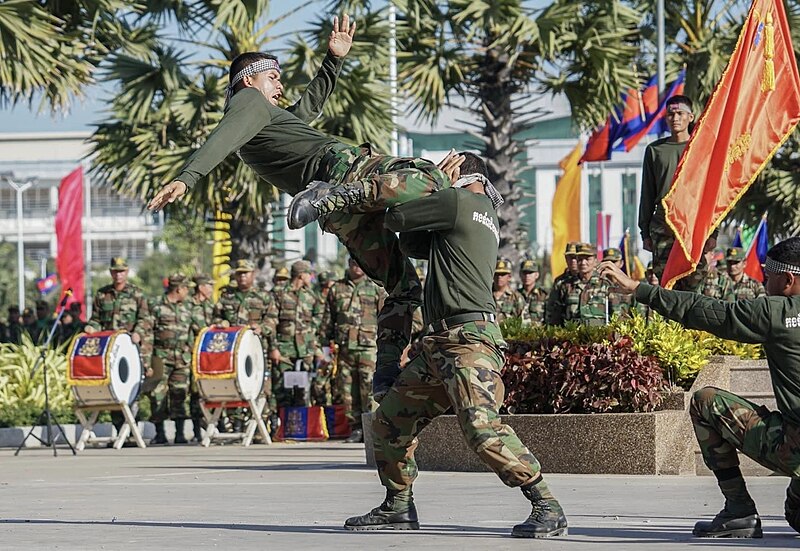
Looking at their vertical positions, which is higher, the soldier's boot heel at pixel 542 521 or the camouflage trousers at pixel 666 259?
the camouflage trousers at pixel 666 259

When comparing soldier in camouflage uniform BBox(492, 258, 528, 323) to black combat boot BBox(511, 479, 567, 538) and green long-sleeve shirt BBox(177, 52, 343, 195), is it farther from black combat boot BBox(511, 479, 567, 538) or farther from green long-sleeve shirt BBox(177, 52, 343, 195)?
black combat boot BBox(511, 479, 567, 538)

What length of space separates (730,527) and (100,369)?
11929 millimetres

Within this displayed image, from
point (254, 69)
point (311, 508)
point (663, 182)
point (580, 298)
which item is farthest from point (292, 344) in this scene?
point (254, 69)

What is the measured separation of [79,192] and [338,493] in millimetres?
28456

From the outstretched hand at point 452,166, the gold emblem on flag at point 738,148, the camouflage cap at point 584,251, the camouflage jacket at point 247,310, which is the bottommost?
the camouflage jacket at point 247,310

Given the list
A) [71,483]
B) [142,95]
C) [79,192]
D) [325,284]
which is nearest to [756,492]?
[71,483]

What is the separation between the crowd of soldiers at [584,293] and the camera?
16406 millimetres

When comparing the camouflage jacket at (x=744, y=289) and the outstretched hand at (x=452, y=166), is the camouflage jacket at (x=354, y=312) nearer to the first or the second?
the camouflage jacket at (x=744, y=289)

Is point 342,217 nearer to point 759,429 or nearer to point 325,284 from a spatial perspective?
point 759,429

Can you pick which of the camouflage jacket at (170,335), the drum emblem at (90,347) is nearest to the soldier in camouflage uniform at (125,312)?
the camouflage jacket at (170,335)

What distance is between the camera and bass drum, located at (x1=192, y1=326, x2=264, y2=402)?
17.9m

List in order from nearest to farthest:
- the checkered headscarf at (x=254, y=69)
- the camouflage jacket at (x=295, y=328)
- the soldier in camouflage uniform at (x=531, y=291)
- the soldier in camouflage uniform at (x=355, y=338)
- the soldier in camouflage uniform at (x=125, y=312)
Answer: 1. the checkered headscarf at (x=254, y=69)
2. the soldier in camouflage uniform at (x=355, y=338)
3. the soldier in camouflage uniform at (x=125, y=312)
4. the soldier in camouflage uniform at (x=531, y=291)
5. the camouflage jacket at (x=295, y=328)

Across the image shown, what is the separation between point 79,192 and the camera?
3716 cm

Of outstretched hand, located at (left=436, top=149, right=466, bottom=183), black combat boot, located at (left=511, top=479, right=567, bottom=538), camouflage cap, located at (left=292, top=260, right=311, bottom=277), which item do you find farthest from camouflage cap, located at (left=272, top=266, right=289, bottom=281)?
black combat boot, located at (left=511, top=479, right=567, bottom=538)
